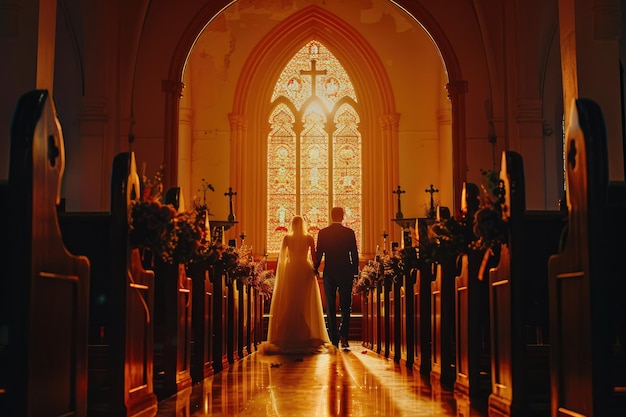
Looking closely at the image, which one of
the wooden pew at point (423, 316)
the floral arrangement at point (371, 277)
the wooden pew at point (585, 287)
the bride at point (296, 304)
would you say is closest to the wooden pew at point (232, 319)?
the bride at point (296, 304)

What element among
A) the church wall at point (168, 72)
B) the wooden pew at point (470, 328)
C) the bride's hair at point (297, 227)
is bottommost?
the wooden pew at point (470, 328)

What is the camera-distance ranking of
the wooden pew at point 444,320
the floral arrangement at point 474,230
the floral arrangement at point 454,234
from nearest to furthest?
the floral arrangement at point 474,230 < the floral arrangement at point 454,234 < the wooden pew at point 444,320

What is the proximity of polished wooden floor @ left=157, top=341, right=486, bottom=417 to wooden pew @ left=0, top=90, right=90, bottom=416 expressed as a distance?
105cm

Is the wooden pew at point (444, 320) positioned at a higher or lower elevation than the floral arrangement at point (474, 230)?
lower

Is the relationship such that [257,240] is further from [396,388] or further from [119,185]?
[119,185]

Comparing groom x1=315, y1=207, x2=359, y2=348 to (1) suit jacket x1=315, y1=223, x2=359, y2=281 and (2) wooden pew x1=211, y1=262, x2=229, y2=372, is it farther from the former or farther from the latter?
(2) wooden pew x1=211, y1=262, x2=229, y2=372

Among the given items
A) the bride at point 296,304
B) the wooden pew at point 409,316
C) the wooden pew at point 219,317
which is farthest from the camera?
the bride at point 296,304

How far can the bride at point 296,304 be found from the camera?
1087 centimetres

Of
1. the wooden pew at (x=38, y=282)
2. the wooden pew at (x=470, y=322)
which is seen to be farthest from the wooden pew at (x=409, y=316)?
the wooden pew at (x=38, y=282)

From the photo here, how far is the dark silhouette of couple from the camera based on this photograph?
35.9ft

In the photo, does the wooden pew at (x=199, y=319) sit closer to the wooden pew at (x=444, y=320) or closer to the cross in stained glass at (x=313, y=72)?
the wooden pew at (x=444, y=320)

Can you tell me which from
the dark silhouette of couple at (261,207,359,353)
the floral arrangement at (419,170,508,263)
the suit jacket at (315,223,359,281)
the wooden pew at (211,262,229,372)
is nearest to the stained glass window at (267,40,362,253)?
the dark silhouette of couple at (261,207,359,353)

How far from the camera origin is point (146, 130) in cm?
1333

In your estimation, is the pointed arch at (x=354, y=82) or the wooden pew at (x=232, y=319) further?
the pointed arch at (x=354, y=82)
